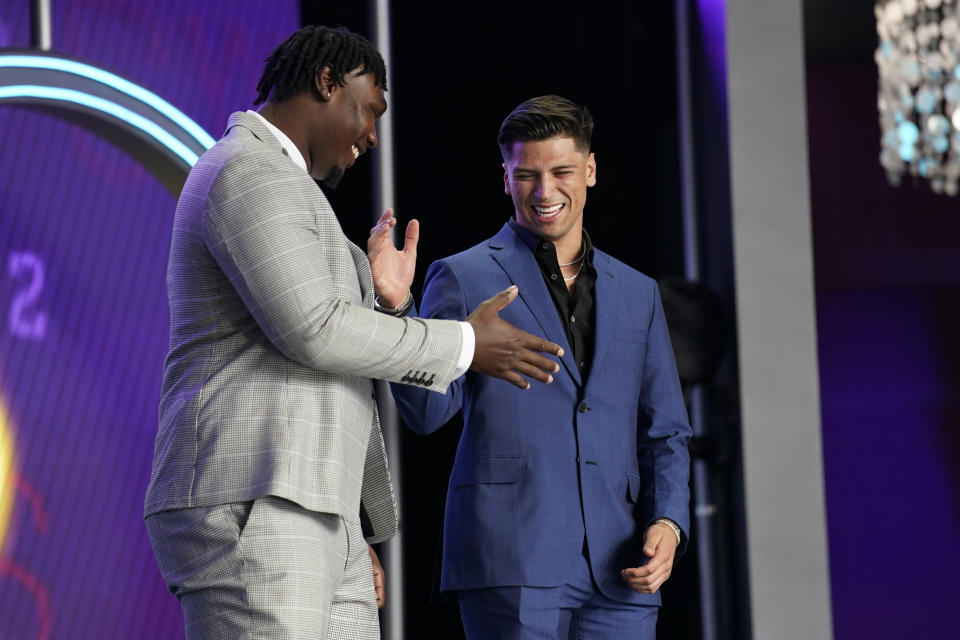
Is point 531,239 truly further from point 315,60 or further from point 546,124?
point 315,60

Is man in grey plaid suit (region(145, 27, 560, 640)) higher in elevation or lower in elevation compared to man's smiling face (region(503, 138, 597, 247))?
lower

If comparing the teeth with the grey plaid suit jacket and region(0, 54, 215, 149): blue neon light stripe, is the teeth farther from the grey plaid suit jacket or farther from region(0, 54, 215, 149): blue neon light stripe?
region(0, 54, 215, 149): blue neon light stripe

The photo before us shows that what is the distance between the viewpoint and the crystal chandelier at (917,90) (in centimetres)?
411

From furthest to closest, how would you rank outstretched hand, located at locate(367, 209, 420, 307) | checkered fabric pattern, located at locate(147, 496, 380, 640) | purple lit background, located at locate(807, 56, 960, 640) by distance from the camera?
purple lit background, located at locate(807, 56, 960, 640)
outstretched hand, located at locate(367, 209, 420, 307)
checkered fabric pattern, located at locate(147, 496, 380, 640)

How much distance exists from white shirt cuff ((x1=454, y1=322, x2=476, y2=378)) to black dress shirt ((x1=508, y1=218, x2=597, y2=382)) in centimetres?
67

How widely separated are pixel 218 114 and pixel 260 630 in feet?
7.26

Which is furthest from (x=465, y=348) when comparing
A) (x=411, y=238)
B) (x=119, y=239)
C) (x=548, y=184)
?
(x=119, y=239)

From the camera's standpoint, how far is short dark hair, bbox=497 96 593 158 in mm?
2525

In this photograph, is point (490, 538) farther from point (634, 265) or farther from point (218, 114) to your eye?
point (218, 114)

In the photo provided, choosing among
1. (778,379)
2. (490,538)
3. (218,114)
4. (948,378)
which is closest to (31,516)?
(218,114)

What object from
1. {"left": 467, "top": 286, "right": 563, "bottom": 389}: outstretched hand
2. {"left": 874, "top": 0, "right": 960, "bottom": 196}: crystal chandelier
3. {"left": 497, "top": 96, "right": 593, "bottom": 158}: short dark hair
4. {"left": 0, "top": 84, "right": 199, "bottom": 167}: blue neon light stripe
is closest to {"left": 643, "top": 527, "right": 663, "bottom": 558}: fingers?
{"left": 467, "top": 286, "right": 563, "bottom": 389}: outstretched hand

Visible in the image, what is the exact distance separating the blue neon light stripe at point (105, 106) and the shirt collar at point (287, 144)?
1212mm

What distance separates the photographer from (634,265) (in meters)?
3.57

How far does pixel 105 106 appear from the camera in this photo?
9.73 feet
